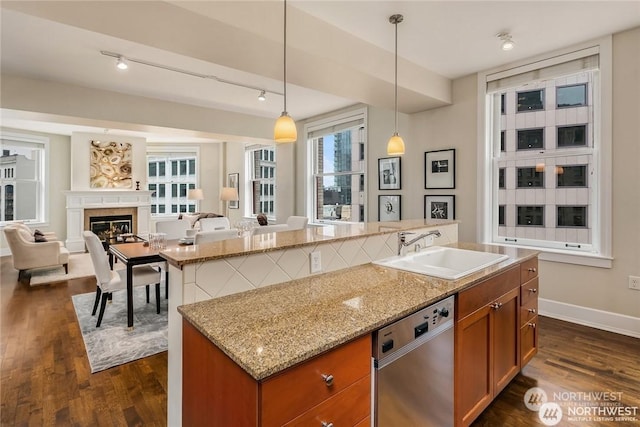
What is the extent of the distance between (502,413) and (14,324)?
14.3ft

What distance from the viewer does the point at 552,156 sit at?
334 cm

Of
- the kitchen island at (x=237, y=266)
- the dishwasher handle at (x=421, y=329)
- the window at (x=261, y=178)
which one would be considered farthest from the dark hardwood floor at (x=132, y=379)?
the window at (x=261, y=178)

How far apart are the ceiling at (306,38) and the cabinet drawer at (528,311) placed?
7.25ft

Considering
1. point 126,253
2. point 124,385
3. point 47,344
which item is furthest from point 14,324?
point 124,385

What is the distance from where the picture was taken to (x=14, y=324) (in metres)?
3.21

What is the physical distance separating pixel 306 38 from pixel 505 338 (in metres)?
2.52

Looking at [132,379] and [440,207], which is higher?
[440,207]

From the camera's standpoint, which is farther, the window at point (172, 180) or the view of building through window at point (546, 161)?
the window at point (172, 180)

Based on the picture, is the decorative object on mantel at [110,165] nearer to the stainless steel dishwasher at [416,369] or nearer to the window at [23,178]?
the window at [23,178]

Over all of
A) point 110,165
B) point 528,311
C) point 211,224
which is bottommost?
point 528,311

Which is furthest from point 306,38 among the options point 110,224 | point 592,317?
point 110,224

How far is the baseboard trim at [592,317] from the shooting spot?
2875 millimetres

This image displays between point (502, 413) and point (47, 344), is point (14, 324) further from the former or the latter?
point (502, 413)

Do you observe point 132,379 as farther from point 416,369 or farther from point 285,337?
point 416,369
